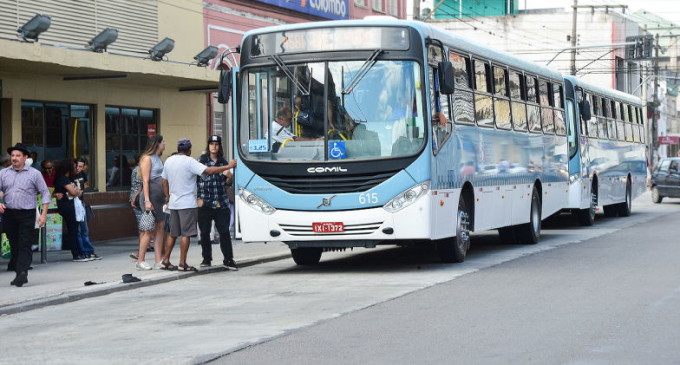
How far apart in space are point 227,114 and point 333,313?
17.6 metres

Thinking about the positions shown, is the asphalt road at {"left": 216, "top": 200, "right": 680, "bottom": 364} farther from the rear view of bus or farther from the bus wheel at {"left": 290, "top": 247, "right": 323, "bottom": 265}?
the bus wheel at {"left": 290, "top": 247, "right": 323, "bottom": 265}

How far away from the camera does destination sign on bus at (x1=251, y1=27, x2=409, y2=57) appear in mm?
15055

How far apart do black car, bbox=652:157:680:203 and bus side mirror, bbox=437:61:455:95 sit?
26290 millimetres

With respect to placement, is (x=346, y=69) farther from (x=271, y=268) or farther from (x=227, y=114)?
(x=227, y=114)

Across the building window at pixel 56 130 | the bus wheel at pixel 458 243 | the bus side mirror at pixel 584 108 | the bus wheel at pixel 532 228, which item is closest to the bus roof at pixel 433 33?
the bus wheel at pixel 458 243

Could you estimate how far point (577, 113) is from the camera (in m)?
26.7

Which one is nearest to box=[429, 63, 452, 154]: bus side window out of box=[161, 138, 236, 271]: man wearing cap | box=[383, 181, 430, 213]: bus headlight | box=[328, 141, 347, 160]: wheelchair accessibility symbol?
box=[383, 181, 430, 213]: bus headlight

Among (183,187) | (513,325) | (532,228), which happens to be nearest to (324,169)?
(183,187)

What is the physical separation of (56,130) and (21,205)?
7.63 meters

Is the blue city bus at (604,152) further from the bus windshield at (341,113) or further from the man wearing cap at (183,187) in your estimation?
the man wearing cap at (183,187)

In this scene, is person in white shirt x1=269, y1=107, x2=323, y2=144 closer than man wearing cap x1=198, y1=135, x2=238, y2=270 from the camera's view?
Yes

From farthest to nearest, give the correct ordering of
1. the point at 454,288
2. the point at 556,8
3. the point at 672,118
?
1. the point at 672,118
2. the point at 556,8
3. the point at 454,288

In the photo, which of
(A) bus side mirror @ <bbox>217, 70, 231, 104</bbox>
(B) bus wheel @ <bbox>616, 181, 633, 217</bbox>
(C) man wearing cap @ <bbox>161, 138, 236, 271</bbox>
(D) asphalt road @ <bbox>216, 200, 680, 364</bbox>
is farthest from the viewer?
(B) bus wheel @ <bbox>616, 181, 633, 217</bbox>

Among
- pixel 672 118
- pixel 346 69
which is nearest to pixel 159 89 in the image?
pixel 346 69
